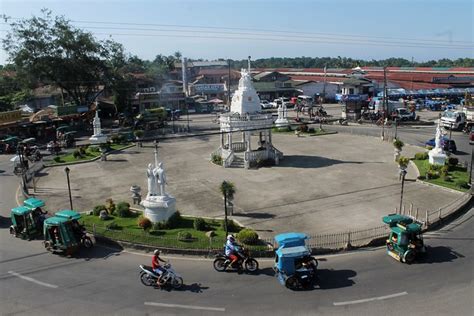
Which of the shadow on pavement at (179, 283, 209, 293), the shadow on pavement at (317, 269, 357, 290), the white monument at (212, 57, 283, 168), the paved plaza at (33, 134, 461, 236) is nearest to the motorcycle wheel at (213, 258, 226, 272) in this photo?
the shadow on pavement at (179, 283, 209, 293)

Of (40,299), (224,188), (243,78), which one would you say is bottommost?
(40,299)

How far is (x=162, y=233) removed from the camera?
852 inches

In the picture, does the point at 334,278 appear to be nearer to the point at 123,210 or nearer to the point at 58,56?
the point at 123,210

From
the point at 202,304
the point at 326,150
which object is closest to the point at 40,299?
the point at 202,304

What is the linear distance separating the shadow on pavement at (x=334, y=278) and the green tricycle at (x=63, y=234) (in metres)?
11.6

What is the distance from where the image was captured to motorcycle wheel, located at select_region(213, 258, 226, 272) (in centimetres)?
1809

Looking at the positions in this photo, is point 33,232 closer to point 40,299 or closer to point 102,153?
point 40,299

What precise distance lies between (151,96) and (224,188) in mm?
54437

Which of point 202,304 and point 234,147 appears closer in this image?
point 202,304

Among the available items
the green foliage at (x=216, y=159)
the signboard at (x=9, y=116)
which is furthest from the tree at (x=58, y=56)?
the green foliage at (x=216, y=159)

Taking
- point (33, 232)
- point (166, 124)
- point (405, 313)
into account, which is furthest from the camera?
point (166, 124)

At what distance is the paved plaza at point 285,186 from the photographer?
24.3m

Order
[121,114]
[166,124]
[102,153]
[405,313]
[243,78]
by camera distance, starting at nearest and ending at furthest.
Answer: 1. [405,313]
2. [243,78]
3. [102,153]
4. [166,124]
5. [121,114]

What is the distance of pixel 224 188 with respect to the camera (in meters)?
22.9
